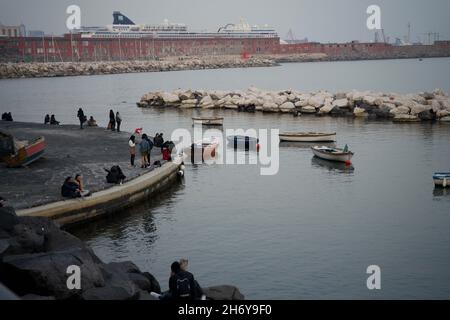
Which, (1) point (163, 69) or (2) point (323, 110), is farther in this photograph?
(1) point (163, 69)

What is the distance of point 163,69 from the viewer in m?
178

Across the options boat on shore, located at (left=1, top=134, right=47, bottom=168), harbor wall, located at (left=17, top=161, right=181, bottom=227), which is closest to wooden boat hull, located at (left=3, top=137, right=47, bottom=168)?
boat on shore, located at (left=1, top=134, right=47, bottom=168)

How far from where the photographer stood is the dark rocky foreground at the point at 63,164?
70.5 feet

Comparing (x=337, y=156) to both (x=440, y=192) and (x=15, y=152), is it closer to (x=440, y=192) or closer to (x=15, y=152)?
(x=440, y=192)

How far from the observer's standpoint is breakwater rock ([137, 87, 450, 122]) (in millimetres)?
52438

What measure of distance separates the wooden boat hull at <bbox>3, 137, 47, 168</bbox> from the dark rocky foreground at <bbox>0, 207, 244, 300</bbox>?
36.8ft

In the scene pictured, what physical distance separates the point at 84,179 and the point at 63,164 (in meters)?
→ 2.88

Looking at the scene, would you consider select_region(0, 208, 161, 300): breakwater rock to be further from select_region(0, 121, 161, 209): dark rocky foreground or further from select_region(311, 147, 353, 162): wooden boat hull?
select_region(311, 147, 353, 162): wooden boat hull

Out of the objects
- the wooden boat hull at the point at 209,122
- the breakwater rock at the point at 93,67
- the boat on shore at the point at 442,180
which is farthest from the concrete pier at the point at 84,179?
the breakwater rock at the point at 93,67

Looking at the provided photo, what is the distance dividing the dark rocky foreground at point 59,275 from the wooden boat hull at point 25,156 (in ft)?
36.8
